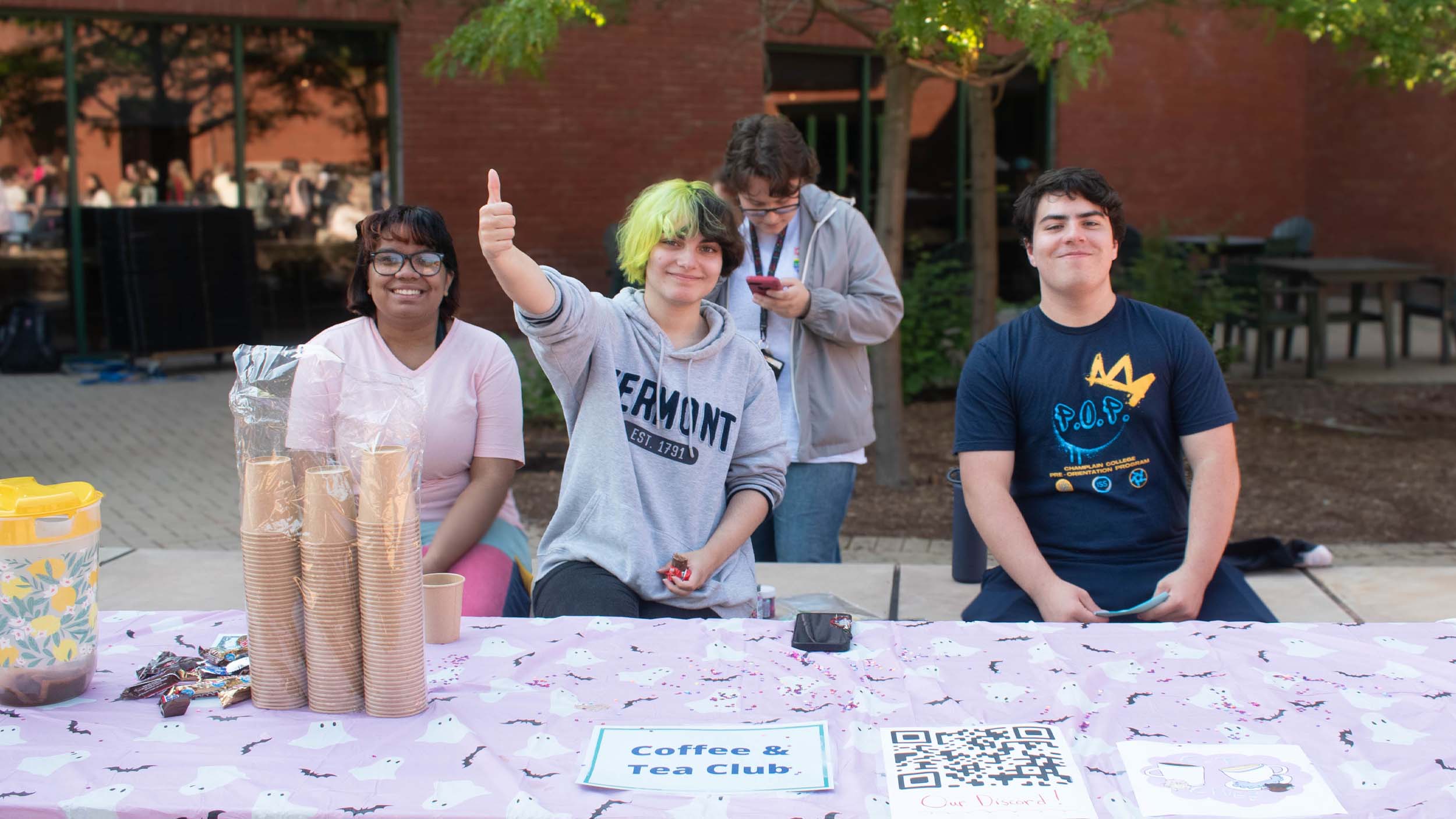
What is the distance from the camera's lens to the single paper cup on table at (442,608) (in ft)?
7.39

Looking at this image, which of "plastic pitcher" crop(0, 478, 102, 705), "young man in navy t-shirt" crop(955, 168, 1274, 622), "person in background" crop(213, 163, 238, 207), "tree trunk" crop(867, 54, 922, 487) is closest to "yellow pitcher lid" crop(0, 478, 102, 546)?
"plastic pitcher" crop(0, 478, 102, 705)

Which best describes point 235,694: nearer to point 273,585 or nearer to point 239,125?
point 273,585

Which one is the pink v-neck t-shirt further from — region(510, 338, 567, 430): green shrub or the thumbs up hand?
region(510, 338, 567, 430): green shrub

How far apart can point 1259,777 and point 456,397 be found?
7.05 ft

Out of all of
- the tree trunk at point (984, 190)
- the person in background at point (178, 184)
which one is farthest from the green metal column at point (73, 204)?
the tree trunk at point (984, 190)

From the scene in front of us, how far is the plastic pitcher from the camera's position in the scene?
1897 mm

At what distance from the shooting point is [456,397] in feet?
10.7

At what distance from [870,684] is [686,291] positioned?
107cm

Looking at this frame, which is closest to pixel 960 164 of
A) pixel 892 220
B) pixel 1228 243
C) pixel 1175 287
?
pixel 1228 243

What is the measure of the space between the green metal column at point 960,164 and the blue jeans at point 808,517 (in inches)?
436

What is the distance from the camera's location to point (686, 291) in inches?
111

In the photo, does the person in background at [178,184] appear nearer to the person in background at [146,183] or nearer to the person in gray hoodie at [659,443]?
the person in background at [146,183]

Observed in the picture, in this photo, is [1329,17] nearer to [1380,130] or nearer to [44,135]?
[44,135]

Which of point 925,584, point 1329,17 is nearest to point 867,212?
point 1329,17
